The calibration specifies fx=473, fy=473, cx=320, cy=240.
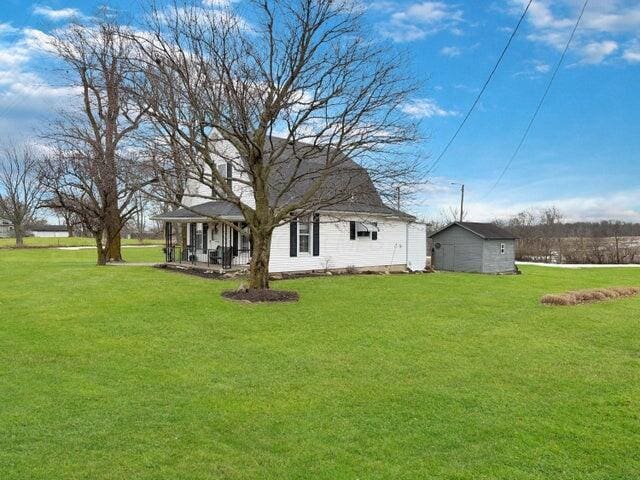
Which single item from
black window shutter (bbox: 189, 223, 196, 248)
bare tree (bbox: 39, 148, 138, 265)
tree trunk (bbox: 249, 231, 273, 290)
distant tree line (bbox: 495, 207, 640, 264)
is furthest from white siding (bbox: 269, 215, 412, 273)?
distant tree line (bbox: 495, 207, 640, 264)

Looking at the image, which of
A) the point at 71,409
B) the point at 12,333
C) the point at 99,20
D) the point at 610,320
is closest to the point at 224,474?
the point at 71,409

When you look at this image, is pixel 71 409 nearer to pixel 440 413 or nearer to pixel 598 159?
pixel 440 413

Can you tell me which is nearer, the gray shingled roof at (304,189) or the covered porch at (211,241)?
the gray shingled roof at (304,189)

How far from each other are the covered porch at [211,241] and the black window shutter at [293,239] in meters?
1.53

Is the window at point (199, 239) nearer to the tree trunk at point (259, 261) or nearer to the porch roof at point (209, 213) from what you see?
the porch roof at point (209, 213)

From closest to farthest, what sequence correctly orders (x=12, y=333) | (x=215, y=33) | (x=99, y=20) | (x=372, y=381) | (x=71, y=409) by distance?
(x=71, y=409) → (x=372, y=381) → (x=12, y=333) → (x=215, y=33) → (x=99, y=20)

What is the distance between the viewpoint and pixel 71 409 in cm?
468

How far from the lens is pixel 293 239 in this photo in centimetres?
1786

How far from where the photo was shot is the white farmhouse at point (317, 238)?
1752cm

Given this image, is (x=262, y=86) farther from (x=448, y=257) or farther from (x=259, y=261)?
(x=448, y=257)

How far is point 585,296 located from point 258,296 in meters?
8.94

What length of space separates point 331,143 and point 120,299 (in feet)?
21.7

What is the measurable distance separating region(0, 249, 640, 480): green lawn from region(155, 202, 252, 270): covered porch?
6.34 m

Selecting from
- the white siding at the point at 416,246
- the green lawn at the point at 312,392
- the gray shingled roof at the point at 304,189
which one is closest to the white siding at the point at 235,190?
the gray shingled roof at the point at 304,189
